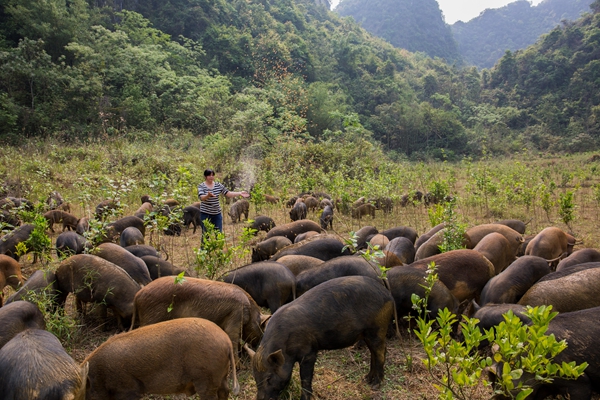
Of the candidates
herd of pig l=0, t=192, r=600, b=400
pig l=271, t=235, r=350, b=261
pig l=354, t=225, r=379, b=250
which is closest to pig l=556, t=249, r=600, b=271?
herd of pig l=0, t=192, r=600, b=400

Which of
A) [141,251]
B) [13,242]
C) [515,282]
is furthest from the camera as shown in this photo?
[13,242]

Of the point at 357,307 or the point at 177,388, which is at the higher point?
the point at 357,307

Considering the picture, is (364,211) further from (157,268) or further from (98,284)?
(98,284)

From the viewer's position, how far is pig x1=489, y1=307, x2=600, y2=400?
3246mm

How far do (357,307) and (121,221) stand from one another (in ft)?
20.6

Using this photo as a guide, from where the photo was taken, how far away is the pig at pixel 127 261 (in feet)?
18.3

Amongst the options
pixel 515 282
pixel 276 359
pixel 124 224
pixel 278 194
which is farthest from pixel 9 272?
pixel 278 194

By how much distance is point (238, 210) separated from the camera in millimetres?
11688

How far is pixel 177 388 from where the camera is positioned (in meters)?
3.30

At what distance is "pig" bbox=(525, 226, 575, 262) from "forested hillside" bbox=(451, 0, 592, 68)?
97.9m

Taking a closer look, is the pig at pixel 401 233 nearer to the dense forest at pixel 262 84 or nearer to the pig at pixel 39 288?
the pig at pixel 39 288

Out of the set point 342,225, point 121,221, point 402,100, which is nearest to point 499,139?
point 402,100

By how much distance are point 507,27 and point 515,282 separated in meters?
114

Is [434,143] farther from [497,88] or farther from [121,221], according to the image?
[121,221]
